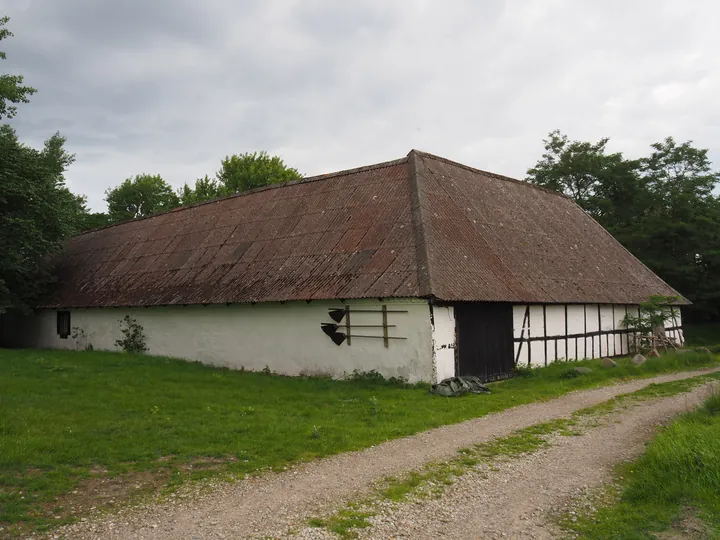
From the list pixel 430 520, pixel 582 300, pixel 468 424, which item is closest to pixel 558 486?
pixel 430 520

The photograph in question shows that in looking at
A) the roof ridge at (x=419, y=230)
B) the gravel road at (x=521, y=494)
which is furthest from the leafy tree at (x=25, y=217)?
the gravel road at (x=521, y=494)

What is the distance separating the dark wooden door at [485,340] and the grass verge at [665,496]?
26.0 feet

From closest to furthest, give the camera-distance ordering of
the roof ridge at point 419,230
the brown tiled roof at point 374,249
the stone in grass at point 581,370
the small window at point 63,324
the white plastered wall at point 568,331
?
the roof ridge at point 419,230 → the stone in grass at point 581,370 → the brown tiled roof at point 374,249 → the white plastered wall at point 568,331 → the small window at point 63,324

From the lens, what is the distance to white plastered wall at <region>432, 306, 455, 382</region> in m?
15.3

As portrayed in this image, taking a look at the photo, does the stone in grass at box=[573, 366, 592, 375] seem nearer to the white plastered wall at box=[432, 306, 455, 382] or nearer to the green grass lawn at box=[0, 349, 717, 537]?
the green grass lawn at box=[0, 349, 717, 537]

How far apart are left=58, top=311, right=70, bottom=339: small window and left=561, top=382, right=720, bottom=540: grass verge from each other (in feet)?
81.8

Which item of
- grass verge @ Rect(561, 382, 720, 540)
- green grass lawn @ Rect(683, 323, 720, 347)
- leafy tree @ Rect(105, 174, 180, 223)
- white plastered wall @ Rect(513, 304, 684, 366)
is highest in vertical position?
leafy tree @ Rect(105, 174, 180, 223)

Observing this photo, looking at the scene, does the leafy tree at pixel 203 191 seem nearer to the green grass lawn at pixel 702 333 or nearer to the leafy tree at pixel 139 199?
the leafy tree at pixel 139 199

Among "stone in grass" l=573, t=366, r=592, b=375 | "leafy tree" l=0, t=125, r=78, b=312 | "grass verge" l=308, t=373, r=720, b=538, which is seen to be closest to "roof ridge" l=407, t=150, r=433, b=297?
"grass verge" l=308, t=373, r=720, b=538

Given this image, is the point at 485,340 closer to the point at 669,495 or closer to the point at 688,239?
the point at 669,495

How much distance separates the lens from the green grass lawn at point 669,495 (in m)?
5.94

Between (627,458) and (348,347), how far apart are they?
917 cm

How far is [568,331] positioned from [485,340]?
5053 mm

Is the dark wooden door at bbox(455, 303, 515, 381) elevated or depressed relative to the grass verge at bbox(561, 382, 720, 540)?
elevated
